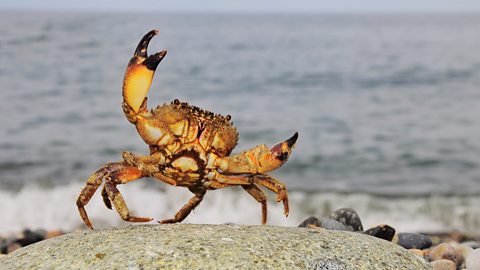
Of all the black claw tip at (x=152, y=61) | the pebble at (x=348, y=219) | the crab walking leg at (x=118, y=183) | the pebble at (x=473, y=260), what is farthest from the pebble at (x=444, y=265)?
the black claw tip at (x=152, y=61)

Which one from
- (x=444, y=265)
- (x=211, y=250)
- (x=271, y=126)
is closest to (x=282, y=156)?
(x=211, y=250)

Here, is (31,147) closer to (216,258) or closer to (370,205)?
(370,205)

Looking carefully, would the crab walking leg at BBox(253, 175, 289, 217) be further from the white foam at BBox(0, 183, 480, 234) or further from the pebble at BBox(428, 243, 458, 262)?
the white foam at BBox(0, 183, 480, 234)

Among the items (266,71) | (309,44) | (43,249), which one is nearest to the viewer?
(43,249)

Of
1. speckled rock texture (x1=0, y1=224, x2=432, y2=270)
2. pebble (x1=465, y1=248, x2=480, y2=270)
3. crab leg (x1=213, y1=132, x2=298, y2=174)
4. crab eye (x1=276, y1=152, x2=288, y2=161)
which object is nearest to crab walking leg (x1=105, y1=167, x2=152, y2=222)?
speckled rock texture (x1=0, y1=224, x2=432, y2=270)

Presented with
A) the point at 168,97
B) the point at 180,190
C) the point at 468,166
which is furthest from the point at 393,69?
the point at 180,190

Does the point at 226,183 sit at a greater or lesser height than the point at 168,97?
lesser
